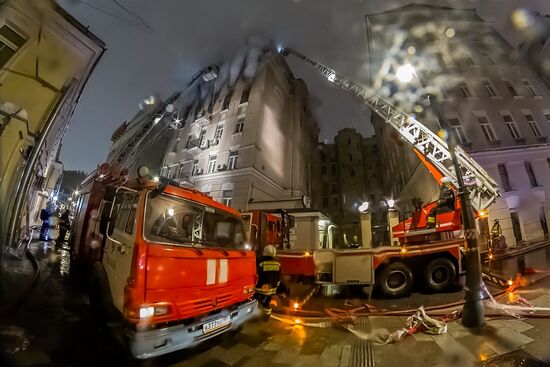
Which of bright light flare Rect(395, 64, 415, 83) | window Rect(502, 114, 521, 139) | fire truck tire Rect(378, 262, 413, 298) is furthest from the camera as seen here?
fire truck tire Rect(378, 262, 413, 298)

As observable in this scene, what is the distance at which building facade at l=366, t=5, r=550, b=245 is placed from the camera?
492cm

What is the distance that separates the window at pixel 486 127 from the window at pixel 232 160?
885 centimetres

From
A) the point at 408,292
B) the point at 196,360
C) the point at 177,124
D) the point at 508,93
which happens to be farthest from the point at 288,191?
the point at 196,360

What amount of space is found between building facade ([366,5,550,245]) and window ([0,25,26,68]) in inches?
306

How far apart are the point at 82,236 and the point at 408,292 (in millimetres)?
9088

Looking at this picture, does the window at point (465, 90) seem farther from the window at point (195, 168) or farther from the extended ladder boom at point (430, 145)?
the window at point (195, 168)

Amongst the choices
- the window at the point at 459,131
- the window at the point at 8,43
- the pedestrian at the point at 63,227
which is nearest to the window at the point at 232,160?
the window at the point at 8,43

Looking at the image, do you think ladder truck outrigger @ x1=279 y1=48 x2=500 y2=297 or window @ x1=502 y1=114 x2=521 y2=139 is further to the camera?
ladder truck outrigger @ x1=279 y1=48 x2=500 y2=297

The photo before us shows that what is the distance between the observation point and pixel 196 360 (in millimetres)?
3055

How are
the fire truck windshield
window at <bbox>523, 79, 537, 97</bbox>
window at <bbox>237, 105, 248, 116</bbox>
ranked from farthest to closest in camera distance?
window at <bbox>237, 105, 248, 116</bbox> < window at <bbox>523, 79, 537, 97</bbox> < the fire truck windshield

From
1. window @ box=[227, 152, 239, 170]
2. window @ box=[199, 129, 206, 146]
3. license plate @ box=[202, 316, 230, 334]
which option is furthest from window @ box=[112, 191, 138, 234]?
window @ box=[199, 129, 206, 146]

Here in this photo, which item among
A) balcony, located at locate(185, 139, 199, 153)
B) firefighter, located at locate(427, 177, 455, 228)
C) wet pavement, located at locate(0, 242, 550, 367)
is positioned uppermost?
balcony, located at locate(185, 139, 199, 153)

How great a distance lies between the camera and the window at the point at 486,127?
620cm

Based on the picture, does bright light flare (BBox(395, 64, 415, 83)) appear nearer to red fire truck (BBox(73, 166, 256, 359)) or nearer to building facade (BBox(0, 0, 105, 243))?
red fire truck (BBox(73, 166, 256, 359))
